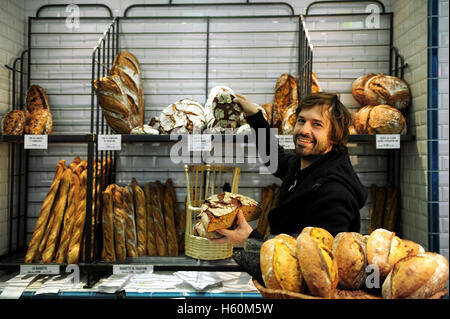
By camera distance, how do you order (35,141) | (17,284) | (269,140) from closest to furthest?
(269,140)
(17,284)
(35,141)

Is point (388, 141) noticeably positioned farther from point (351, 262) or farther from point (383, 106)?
point (351, 262)

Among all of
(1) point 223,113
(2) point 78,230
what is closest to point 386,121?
(1) point 223,113

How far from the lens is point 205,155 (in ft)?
7.23

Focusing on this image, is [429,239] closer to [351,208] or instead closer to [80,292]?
[351,208]

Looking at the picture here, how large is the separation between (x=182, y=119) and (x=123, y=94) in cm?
45

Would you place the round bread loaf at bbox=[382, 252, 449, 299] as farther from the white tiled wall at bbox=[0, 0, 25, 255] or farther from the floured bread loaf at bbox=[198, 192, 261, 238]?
the white tiled wall at bbox=[0, 0, 25, 255]

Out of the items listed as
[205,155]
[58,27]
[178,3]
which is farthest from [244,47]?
[58,27]

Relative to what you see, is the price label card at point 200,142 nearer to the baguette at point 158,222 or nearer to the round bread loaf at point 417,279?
the baguette at point 158,222

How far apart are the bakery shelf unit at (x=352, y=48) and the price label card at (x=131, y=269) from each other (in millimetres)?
1678

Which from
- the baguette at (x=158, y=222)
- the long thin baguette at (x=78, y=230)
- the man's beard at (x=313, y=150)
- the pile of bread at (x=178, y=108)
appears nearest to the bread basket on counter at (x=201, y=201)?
the baguette at (x=158, y=222)

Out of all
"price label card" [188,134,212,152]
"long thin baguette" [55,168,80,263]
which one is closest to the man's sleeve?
"price label card" [188,134,212,152]

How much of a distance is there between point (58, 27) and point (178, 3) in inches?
38.0

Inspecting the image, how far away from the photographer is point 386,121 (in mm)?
1888

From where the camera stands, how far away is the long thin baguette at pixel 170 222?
6.45ft
